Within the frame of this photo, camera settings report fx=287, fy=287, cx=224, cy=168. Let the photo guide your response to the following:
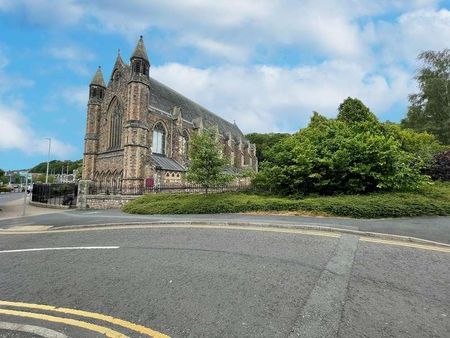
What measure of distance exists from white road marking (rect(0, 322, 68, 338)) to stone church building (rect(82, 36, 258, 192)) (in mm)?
25150

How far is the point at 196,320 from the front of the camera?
3.73m

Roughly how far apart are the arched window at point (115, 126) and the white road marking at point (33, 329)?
32.4 m

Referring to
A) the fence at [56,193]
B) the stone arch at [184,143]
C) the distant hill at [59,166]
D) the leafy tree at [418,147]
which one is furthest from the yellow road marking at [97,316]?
the distant hill at [59,166]

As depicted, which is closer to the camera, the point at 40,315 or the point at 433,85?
the point at 40,315

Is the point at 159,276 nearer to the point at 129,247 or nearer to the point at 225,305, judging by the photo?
the point at 225,305

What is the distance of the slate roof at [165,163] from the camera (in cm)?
3068

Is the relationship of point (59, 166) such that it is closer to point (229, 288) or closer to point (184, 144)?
point (184, 144)

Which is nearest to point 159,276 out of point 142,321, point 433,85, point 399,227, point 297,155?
point 142,321

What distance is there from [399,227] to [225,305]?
7.84 m

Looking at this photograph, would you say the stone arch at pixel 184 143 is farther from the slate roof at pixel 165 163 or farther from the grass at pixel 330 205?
the grass at pixel 330 205

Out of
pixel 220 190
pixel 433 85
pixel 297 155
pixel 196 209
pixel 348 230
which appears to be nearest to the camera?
pixel 348 230

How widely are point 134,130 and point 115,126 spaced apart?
7.08 metres

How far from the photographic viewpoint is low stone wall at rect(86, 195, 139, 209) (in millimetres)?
22080

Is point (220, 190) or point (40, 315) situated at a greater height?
point (220, 190)
